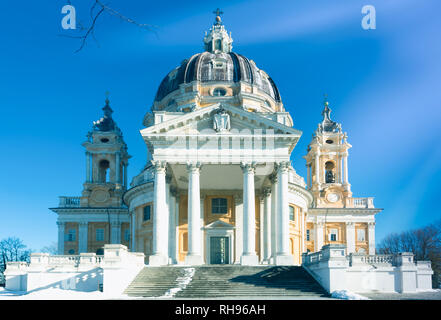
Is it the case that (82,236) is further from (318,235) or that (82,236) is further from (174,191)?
(318,235)

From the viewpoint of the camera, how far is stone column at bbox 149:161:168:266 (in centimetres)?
3203

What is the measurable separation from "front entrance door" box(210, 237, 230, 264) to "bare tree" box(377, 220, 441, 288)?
25.9m

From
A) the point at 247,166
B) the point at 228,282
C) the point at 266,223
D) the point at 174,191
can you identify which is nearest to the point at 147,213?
the point at 174,191

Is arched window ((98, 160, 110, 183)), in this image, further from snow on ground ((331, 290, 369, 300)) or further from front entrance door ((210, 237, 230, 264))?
snow on ground ((331, 290, 369, 300))

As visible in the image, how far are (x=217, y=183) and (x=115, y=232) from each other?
23.3 metres

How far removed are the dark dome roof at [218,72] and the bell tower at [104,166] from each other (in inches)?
404

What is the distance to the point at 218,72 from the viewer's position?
52625 millimetres

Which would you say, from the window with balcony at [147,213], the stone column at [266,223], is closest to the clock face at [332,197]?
the stone column at [266,223]

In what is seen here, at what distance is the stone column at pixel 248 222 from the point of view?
31.8 metres

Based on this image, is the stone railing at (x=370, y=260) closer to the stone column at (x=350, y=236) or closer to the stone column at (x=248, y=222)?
the stone column at (x=248, y=222)

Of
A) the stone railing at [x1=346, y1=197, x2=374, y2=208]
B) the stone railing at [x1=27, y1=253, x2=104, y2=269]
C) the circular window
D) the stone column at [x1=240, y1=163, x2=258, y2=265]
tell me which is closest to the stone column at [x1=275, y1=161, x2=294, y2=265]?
the stone column at [x1=240, y1=163, x2=258, y2=265]
